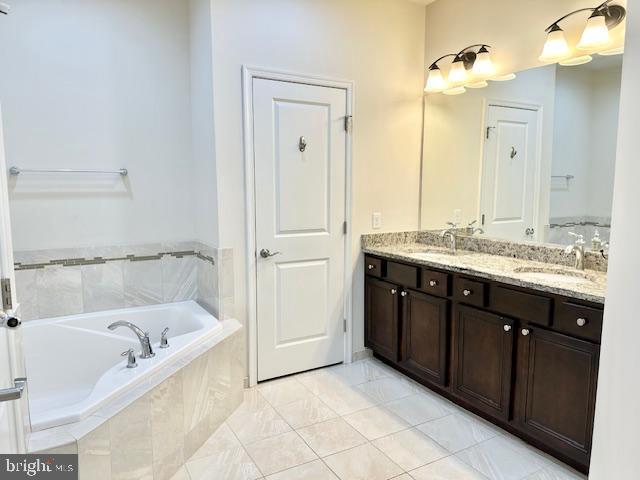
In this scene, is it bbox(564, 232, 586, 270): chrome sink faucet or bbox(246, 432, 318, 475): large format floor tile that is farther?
bbox(564, 232, 586, 270): chrome sink faucet

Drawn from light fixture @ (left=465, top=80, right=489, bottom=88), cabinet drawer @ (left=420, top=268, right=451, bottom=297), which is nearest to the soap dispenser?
cabinet drawer @ (left=420, top=268, right=451, bottom=297)

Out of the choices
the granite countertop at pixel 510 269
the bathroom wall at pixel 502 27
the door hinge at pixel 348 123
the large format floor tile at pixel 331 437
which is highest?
the bathroom wall at pixel 502 27

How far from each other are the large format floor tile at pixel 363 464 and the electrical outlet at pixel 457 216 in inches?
69.6

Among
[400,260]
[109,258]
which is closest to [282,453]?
[400,260]

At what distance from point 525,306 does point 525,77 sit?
5.04 feet

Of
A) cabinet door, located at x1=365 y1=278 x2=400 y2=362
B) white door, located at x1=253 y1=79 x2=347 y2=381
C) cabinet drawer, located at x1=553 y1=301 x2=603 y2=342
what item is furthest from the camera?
cabinet door, located at x1=365 y1=278 x2=400 y2=362

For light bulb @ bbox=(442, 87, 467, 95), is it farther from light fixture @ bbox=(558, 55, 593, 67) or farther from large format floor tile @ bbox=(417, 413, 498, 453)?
large format floor tile @ bbox=(417, 413, 498, 453)

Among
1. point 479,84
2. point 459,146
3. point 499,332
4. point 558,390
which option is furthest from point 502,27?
point 558,390

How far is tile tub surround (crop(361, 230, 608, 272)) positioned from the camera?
2477mm

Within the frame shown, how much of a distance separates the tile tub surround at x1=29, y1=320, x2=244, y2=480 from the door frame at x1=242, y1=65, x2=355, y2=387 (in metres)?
0.24

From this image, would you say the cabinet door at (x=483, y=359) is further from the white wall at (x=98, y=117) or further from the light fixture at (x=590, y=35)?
the white wall at (x=98, y=117)

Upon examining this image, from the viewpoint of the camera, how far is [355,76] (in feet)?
10.5

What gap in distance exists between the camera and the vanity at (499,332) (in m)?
2.00

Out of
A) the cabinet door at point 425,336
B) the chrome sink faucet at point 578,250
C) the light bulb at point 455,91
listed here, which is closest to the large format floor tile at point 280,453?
the cabinet door at point 425,336
